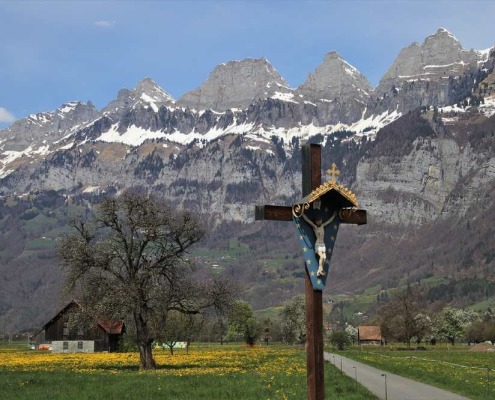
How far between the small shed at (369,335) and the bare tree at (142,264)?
14653 centimetres

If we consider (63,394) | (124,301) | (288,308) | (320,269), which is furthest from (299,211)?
(288,308)

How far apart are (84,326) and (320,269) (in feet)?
129

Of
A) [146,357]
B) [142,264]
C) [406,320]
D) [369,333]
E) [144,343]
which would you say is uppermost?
[142,264]

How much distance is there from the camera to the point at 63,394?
107ft

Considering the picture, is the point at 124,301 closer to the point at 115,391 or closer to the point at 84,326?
the point at 84,326

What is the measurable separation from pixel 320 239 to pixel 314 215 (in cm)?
57

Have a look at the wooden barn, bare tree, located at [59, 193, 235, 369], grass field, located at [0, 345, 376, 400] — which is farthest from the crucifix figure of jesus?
the wooden barn

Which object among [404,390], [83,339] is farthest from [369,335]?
[404,390]

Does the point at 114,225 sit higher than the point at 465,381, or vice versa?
the point at 114,225

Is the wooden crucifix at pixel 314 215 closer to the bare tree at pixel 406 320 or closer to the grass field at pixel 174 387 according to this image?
the grass field at pixel 174 387

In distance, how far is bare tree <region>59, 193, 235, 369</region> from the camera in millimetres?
50781

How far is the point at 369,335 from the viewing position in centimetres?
19562

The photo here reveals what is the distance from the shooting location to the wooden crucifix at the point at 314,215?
51.0 ft

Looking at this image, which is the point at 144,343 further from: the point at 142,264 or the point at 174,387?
the point at 174,387
